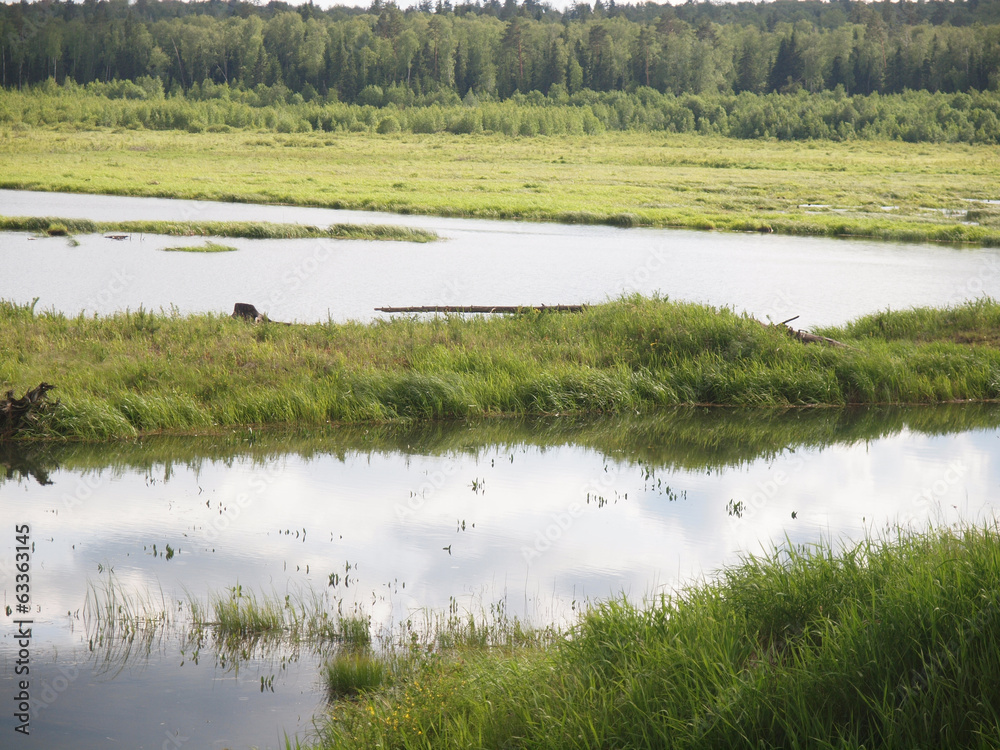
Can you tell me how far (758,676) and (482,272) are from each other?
2853cm

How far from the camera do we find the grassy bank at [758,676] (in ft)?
A: 18.2

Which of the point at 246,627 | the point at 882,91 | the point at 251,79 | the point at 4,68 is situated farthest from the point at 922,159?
the point at 4,68

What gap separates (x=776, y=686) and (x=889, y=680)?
2.21 ft

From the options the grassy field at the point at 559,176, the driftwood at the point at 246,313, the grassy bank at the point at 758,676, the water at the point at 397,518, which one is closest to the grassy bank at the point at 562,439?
the water at the point at 397,518

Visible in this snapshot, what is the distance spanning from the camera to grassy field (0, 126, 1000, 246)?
54875mm

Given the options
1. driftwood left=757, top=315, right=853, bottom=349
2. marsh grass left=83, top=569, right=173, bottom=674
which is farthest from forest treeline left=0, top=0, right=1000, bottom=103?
marsh grass left=83, top=569, right=173, bottom=674

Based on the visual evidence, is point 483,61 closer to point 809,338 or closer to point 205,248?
point 205,248

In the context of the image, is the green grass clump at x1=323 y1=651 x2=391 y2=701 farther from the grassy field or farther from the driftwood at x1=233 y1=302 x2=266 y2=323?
the grassy field

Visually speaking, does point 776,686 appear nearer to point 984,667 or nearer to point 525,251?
point 984,667

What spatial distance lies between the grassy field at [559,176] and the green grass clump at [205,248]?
734 inches

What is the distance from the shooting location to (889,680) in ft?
18.8

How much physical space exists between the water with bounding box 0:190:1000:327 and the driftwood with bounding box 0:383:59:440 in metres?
6.98

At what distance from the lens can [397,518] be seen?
12.2 metres

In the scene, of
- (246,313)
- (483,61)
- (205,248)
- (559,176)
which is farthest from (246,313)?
(483,61)
